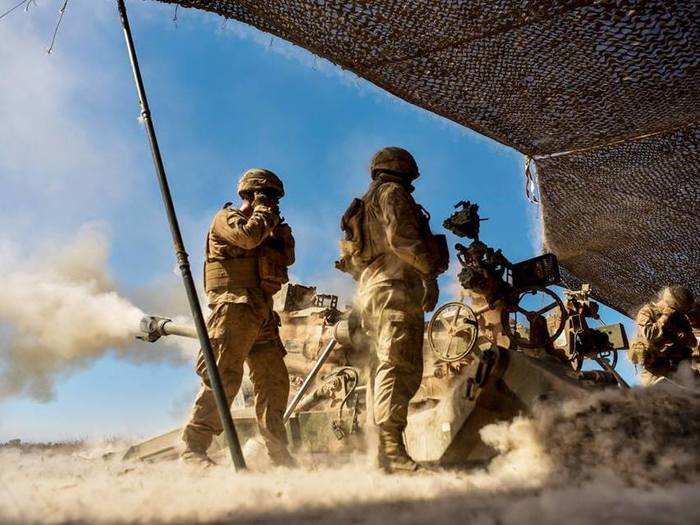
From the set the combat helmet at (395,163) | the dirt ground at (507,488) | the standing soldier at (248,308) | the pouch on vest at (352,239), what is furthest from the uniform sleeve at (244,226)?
the dirt ground at (507,488)

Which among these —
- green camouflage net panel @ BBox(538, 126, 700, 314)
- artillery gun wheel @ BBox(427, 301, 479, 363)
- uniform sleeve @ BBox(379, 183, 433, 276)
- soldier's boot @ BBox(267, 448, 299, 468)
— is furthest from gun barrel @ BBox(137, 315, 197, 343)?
green camouflage net panel @ BBox(538, 126, 700, 314)

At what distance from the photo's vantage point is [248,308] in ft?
13.1

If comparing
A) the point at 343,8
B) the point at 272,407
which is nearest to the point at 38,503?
the point at 272,407

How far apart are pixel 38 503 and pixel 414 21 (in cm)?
353

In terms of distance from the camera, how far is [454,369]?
824 cm

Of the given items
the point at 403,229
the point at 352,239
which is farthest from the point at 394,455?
the point at 352,239

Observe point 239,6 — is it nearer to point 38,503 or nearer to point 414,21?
point 414,21

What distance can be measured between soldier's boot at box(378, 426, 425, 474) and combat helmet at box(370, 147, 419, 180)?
1.72m

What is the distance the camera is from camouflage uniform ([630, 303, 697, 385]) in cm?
645

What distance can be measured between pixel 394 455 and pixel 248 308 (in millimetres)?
1574

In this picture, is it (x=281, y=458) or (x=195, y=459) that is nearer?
(x=195, y=459)

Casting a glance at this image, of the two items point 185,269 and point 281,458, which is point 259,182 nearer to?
point 185,269

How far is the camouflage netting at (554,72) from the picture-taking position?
365 centimetres

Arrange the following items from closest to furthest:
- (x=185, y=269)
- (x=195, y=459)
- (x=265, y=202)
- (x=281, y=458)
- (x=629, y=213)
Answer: (x=185, y=269)
(x=195, y=459)
(x=281, y=458)
(x=265, y=202)
(x=629, y=213)
